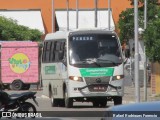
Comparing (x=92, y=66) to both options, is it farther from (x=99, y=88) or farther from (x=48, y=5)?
(x=48, y=5)

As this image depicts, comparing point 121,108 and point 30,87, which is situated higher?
point 121,108

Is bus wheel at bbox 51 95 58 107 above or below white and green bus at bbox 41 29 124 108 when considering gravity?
below

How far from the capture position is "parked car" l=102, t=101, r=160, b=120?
8984 mm

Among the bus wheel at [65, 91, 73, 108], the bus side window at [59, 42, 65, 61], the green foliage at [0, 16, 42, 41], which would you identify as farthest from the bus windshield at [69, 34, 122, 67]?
the green foliage at [0, 16, 42, 41]

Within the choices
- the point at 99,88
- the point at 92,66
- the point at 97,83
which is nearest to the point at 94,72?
the point at 92,66

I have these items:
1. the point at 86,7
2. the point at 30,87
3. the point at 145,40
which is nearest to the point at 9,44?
the point at 30,87

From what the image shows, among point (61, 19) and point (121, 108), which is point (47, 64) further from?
point (61, 19)

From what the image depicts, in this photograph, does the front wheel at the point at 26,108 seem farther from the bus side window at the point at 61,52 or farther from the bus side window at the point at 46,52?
the bus side window at the point at 46,52

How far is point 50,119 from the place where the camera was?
21453mm

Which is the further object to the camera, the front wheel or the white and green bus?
the white and green bus

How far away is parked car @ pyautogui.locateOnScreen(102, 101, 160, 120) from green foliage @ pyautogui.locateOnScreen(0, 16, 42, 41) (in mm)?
63990

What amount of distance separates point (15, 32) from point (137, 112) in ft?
214

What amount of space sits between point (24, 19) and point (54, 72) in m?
48.2

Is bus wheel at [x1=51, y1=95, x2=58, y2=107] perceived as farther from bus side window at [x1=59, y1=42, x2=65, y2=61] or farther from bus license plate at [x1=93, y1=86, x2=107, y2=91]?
bus license plate at [x1=93, y1=86, x2=107, y2=91]
